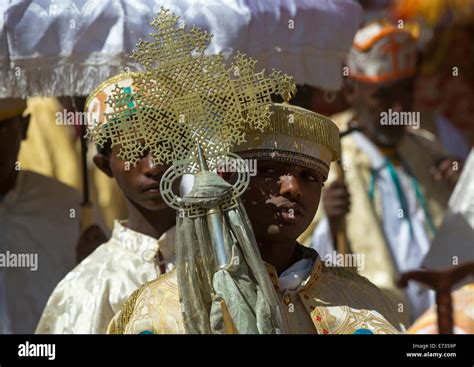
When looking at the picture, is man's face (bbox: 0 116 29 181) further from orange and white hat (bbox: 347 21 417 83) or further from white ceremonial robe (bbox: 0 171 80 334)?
orange and white hat (bbox: 347 21 417 83)

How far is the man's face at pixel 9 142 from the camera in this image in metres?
9.10

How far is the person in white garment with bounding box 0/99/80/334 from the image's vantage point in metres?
9.05

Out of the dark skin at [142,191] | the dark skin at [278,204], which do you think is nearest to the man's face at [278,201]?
the dark skin at [278,204]

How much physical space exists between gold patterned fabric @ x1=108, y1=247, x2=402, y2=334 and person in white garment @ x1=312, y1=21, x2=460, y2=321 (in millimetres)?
3487

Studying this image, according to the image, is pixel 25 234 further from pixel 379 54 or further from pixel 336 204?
pixel 379 54

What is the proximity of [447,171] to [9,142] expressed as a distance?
9.77 ft

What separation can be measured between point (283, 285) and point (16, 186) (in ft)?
9.11

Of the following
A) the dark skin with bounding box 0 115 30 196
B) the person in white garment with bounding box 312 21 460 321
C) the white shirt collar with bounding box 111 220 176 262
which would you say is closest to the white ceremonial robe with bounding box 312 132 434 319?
the person in white garment with bounding box 312 21 460 321

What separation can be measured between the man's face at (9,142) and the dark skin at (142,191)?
931 millimetres

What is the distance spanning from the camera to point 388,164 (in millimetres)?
11148
